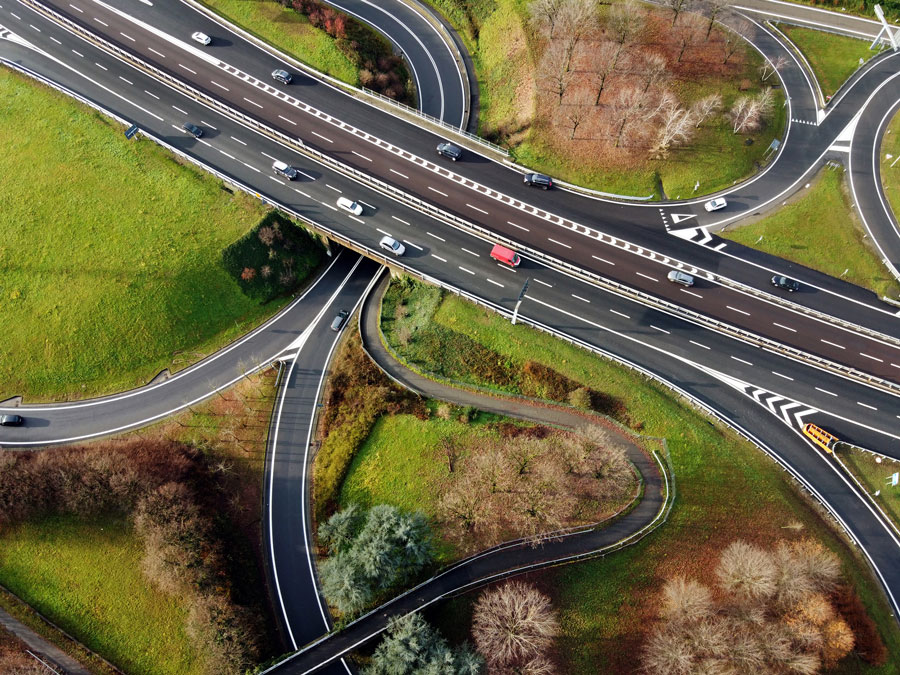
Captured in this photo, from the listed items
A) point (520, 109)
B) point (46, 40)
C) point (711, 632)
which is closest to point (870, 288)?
point (711, 632)

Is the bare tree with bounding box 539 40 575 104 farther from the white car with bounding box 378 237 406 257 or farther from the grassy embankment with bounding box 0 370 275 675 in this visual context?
the grassy embankment with bounding box 0 370 275 675

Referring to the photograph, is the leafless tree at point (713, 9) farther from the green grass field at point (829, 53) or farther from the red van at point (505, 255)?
the red van at point (505, 255)

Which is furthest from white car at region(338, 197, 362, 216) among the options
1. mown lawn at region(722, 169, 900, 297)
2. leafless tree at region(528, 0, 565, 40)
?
mown lawn at region(722, 169, 900, 297)

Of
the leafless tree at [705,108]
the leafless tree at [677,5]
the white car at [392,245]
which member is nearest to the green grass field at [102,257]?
the white car at [392,245]

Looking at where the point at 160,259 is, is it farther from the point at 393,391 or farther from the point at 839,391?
the point at 839,391

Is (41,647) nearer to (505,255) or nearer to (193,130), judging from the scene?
(193,130)

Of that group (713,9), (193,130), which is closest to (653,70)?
(713,9)
